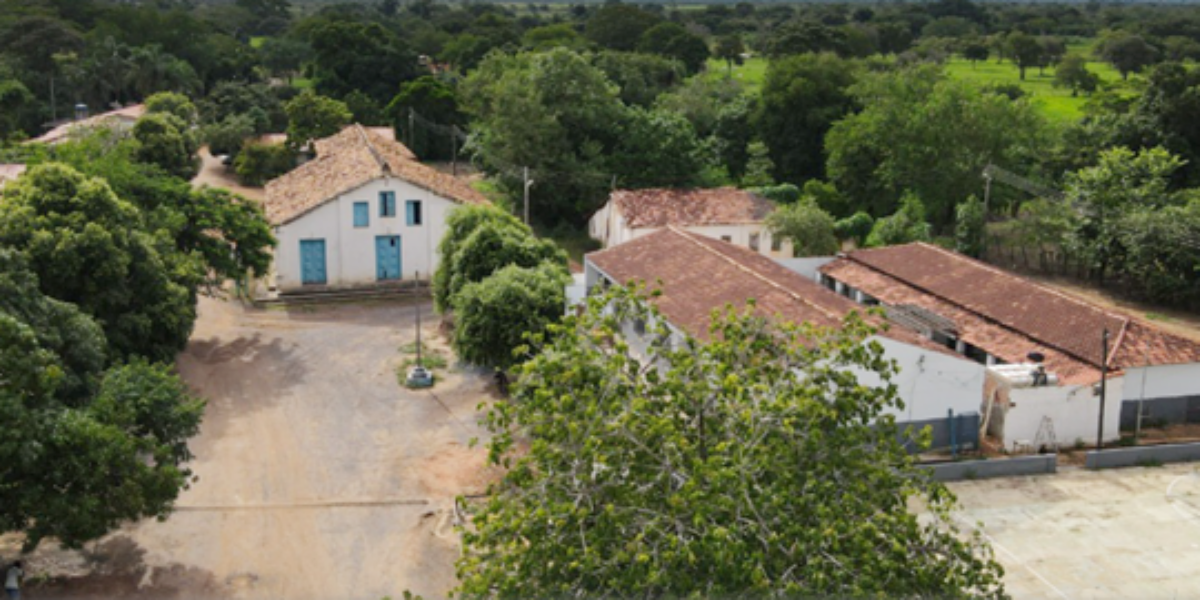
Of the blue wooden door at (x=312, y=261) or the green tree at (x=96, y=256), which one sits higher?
the green tree at (x=96, y=256)

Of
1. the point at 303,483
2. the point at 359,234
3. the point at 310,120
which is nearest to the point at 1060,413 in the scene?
the point at 303,483

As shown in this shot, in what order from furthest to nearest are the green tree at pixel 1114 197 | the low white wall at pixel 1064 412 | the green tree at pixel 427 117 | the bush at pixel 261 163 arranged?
the green tree at pixel 427 117 → the bush at pixel 261 163 → the green tree at pixel 1114 197 → the low white wall at pixel 1064 412

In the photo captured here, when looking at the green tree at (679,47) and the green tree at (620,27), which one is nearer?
the green tree at (679,47)

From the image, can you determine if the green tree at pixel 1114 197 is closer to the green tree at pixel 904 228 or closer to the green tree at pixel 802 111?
the green tree at pixel 904 228

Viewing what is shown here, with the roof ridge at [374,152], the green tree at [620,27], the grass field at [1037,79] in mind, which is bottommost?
the roof ridge at [374,152]

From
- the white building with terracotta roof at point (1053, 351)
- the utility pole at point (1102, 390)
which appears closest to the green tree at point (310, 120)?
the white building with terracotta roof at point (1053, 351)

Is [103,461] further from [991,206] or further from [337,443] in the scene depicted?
[991,206]

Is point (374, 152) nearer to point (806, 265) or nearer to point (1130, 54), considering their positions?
point (806, 265)
